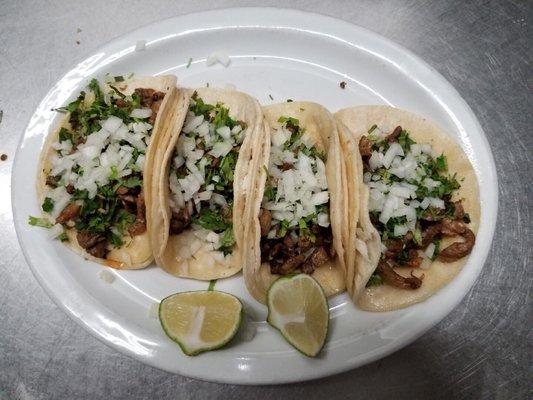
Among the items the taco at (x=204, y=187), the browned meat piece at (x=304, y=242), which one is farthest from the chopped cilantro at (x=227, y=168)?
the browned meat piece at (x=304, y=242)

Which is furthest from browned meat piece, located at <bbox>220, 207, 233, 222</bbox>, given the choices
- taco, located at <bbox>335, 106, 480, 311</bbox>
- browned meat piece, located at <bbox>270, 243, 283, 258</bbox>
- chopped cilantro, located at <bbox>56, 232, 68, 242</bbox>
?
chopped cilantro, located at <bbox>56, 232, 68, 242</bbox>

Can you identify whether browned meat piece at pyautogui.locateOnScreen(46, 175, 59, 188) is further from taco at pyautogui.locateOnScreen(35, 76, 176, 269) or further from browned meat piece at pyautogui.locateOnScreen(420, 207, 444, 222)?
browned meat piece at pyautogui.locateOnScreen(420, 207, 444, 222)

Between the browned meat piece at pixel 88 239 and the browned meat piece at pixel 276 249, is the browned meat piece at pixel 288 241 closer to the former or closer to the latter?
the browned meat piece at pixel 276 249

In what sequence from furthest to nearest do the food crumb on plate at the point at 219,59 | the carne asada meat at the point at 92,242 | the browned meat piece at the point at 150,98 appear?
the food crumb on plate at the point at 219,59
the browned meat piece at the point at 150,98
the carne asada meat at the point at 92,242

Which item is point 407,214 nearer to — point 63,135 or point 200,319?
point 200,319


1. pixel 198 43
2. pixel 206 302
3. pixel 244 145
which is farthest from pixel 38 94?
pixel 206 302

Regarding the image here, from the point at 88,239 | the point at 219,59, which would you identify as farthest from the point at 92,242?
the point at 219,59
